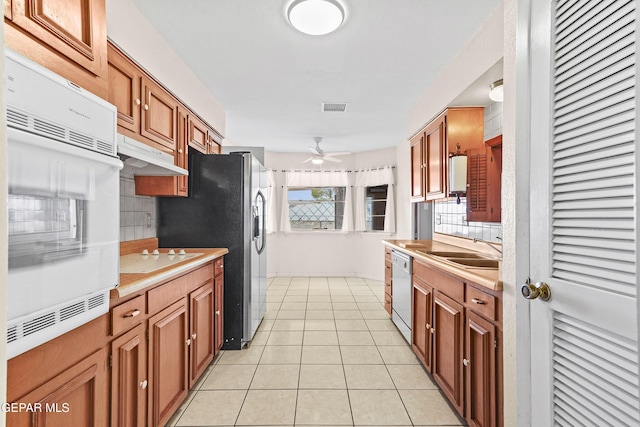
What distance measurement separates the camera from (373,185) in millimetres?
5832

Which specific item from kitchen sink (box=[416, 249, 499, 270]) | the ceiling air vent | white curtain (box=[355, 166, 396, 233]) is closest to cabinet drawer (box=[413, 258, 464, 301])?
kitchen sink (box=[416, 249, 499, 270])

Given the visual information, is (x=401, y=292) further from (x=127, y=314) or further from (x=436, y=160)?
(x=127, y=314)

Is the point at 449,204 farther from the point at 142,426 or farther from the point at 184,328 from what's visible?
the point at 142,426

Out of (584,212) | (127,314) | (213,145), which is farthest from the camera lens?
(213,145)

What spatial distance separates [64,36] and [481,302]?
2.04 metres

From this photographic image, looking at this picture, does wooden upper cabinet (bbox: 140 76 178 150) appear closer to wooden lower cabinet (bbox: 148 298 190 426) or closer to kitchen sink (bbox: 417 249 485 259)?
wooden lower cabinet (bbox: 148 298 190 426)

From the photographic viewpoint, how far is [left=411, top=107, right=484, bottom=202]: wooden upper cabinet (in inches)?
108

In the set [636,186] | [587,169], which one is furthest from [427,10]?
[636,186]

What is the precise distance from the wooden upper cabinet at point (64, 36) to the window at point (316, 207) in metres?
4.91

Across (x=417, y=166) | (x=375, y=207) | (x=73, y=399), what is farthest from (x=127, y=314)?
(x=375, y=207)

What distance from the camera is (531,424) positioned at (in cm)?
117

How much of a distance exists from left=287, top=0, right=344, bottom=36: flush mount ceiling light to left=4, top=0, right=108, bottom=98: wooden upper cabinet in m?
1.00

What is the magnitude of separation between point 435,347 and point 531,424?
3.44 feet

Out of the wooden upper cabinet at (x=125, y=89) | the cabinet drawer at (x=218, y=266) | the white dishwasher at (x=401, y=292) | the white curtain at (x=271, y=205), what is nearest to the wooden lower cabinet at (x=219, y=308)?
Result: the cabinet drawer at (x=218, y=266)
